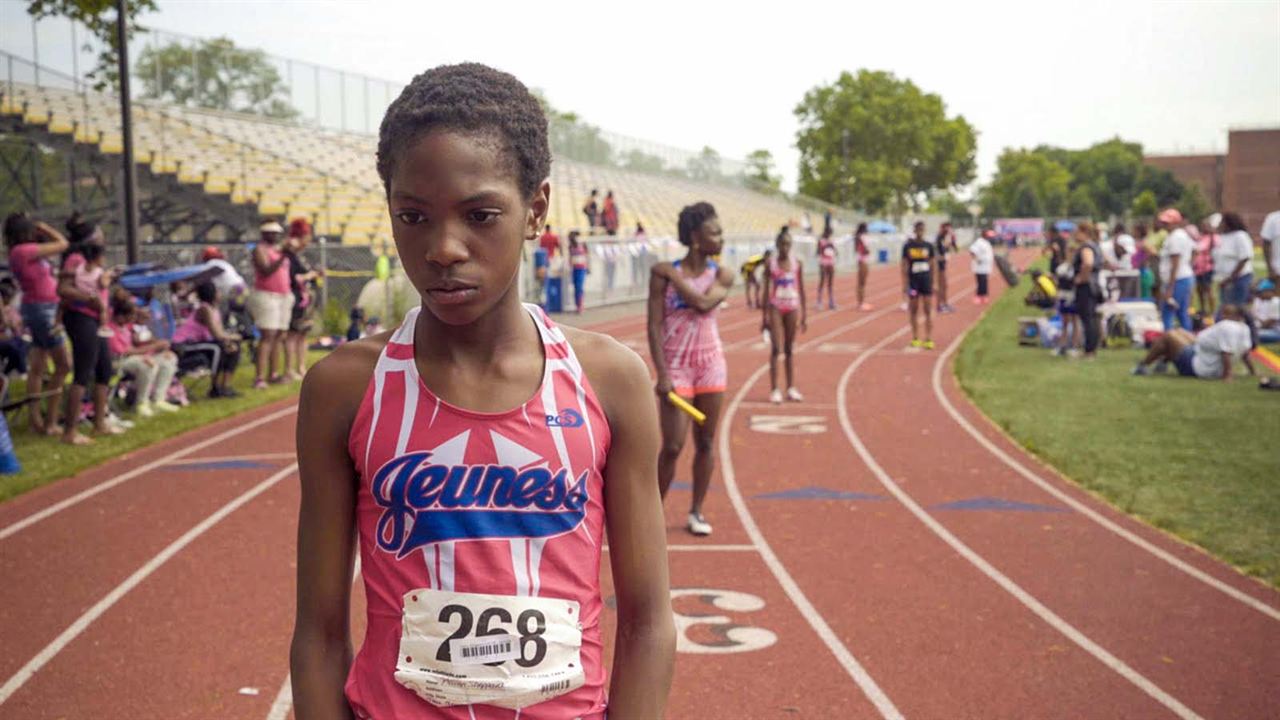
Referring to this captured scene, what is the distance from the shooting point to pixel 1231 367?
48.6 feet

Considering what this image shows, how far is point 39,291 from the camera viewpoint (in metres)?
10.4

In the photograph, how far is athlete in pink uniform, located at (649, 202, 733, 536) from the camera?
7.48 m

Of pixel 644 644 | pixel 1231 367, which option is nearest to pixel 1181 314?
pixel 1231 367

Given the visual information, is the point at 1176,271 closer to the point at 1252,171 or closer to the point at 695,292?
the point at 695,292

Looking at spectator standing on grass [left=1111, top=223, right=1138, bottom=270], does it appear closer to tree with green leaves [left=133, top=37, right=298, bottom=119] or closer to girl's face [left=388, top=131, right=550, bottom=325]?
tree with green leaves [left=133, top=37, right=298, bottom=119]

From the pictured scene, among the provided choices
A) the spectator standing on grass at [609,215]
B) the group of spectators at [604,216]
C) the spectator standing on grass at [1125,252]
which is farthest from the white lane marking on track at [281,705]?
the spectator standing on grass at [609,215]

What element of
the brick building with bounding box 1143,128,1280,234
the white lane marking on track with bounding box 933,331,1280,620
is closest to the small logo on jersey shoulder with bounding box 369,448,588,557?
the white lane marking on track with bounding box 933,331,1280,620

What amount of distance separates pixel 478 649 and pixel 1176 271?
1741 cm

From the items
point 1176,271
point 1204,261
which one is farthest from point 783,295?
point 1204,261

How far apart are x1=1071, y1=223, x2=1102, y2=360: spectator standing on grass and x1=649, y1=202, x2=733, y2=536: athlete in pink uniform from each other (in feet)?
34.8

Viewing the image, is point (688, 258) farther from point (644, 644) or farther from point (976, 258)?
point (976, 258)

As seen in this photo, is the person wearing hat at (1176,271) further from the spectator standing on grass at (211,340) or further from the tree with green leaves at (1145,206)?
the tree with green leaves at (1145,206)

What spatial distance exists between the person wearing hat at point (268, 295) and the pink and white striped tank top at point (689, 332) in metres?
7.59

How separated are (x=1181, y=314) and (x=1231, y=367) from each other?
9.62 ft
